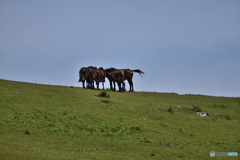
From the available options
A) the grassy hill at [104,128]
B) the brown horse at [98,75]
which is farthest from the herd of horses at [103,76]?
the grassy hill at [104,128]

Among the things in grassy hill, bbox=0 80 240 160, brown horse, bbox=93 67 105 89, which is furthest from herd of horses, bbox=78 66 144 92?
grassy hill, bbox=0 80 240 160

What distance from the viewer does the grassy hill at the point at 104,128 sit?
1845 centimetres

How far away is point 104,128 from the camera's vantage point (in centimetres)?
2547

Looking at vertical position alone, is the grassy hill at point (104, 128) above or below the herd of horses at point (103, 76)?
below

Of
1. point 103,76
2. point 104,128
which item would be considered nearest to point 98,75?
point 103,76

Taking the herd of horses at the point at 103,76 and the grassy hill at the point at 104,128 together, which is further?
the herd of horses at the point at 103,76

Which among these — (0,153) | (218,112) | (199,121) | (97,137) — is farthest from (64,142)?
(218,112)

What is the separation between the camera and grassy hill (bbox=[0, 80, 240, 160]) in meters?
18.5

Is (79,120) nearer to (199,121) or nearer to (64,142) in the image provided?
(64,142)

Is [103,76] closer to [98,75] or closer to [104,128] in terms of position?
[98,75]

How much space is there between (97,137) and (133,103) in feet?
52.6

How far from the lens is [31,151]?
16.5 m

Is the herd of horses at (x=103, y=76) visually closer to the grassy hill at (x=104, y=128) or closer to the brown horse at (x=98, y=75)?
the brown horse at (x=98, y=75)

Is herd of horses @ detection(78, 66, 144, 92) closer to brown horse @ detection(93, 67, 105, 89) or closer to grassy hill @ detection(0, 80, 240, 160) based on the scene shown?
brown horse @ detection(93, 67, 105, 89)
